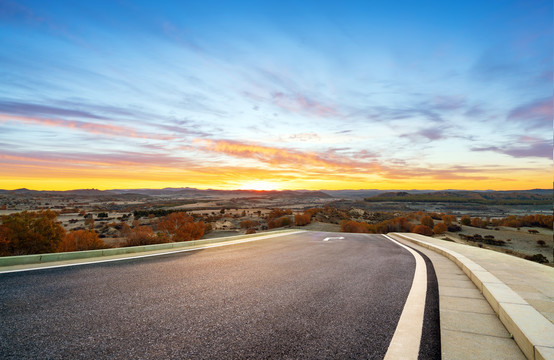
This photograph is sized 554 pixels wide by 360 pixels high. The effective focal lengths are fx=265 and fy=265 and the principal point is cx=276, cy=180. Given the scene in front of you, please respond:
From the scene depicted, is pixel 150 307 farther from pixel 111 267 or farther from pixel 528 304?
pixel 528 304

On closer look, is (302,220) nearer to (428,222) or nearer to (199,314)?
(428,222)

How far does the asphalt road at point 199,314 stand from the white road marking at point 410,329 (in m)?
0.07

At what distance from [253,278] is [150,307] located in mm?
2386

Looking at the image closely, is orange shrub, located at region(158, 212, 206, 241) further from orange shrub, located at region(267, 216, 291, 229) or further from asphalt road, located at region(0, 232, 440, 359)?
asphalt road, located at region(0, 232, 440, 359)

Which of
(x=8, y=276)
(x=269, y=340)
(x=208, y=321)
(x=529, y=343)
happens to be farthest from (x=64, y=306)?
(x=529, y=343)

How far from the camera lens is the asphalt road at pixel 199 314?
2.84 metres

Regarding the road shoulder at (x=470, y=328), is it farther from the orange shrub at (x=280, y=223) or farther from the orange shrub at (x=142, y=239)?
the orange shrub at (x=280, y=223)

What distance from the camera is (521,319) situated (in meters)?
3.44

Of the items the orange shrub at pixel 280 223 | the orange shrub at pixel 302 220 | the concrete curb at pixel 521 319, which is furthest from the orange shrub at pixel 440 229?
the concrete curb at pixel 521 319

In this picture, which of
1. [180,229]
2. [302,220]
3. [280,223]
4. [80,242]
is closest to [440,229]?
A: [302,220]

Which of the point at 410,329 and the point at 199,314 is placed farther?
the point at 199,314

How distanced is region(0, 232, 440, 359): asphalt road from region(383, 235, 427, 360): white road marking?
2.9 inches

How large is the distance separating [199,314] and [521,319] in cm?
428

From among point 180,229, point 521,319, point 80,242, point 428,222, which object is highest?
point 521,319
